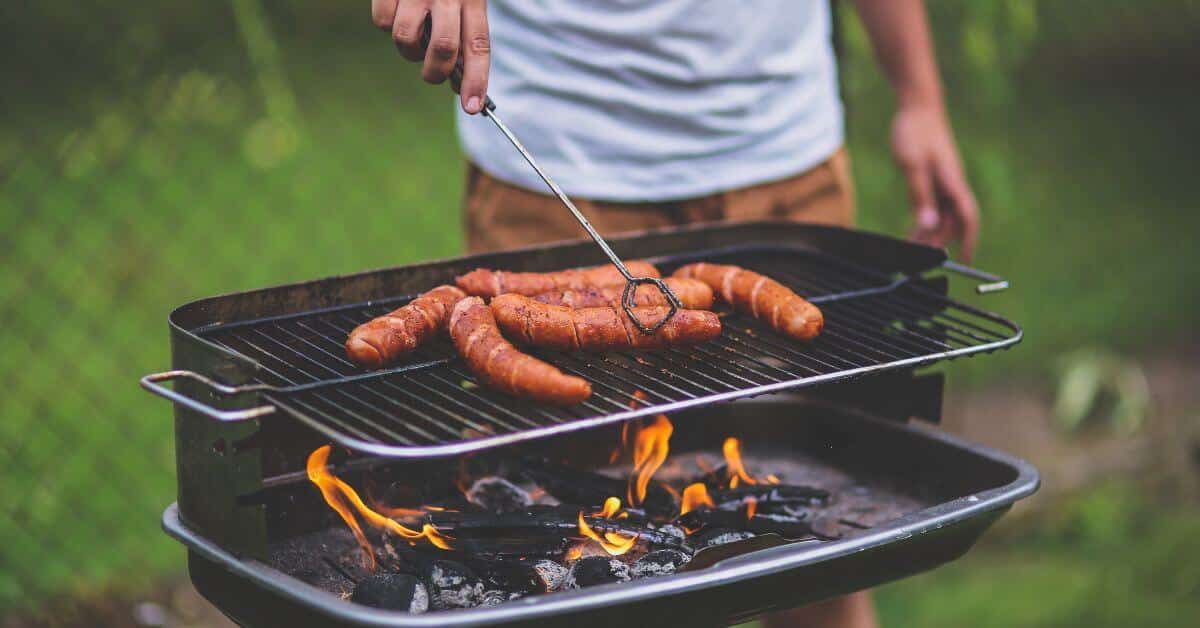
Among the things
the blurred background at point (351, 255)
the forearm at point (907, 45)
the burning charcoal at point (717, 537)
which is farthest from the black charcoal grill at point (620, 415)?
the blurred background at point (351, 255)

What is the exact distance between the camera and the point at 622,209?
3.18 metres

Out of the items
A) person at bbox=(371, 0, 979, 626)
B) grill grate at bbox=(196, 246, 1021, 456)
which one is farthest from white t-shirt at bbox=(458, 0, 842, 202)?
grill grate at bbox=(196, 246, 1021, 456)

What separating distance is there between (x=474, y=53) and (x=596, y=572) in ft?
3.19

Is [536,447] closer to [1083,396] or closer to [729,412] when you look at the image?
[729,412]

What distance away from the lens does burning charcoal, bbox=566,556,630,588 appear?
2193 mm

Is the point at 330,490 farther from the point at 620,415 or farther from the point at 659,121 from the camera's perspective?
the point at 659,121

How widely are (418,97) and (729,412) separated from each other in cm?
739

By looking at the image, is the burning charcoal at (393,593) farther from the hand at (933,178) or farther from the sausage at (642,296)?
the hand at (933,178)

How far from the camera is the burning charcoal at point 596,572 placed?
2.19 meters

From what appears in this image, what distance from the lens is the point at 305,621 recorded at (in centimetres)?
200

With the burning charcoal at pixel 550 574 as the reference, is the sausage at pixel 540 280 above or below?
above

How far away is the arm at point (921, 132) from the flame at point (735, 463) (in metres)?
0.92

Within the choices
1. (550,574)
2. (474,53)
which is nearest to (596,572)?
(550,574)

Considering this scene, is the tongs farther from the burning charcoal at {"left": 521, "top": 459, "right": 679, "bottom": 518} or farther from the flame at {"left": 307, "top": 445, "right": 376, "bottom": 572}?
the flame at {"left": 307, "top": 445, "right": 376, "bottom": 572}
